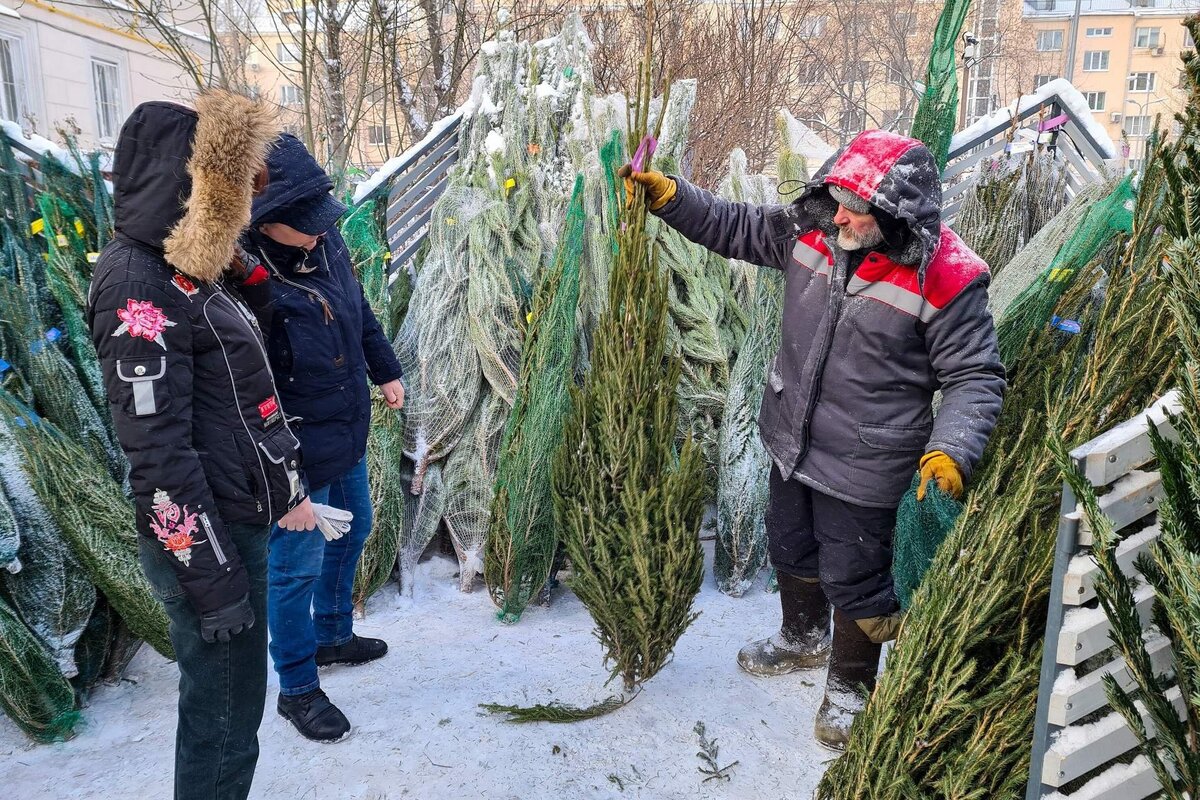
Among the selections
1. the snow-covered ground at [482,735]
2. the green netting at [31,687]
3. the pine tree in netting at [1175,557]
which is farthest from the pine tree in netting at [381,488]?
the pine tree in netting at [1175,557]

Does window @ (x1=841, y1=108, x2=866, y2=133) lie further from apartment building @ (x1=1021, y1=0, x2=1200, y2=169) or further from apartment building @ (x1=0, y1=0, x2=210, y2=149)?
apartment building @ (x1=1021, y1=0, x2=1200, y2=169)

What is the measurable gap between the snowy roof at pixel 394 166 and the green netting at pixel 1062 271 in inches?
147

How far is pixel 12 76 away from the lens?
1367cm

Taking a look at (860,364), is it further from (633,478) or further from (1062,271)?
(1062,271)

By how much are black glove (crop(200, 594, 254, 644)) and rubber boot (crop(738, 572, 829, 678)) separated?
2.03 m

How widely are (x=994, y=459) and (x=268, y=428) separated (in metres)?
1.97

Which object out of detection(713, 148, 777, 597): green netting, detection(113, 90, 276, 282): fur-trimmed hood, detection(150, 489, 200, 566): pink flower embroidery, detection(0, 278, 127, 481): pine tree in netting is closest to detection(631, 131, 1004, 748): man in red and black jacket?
detection(713, 148, 777, 597): green netting

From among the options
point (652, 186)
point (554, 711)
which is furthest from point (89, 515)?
point (652, 186)

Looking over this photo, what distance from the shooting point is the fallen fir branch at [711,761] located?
2.59m

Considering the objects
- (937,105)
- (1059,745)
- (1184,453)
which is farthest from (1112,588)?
(937,105)

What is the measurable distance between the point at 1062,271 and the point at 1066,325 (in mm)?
458

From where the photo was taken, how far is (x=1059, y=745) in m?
1.44

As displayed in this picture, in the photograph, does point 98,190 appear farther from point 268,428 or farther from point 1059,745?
point 1059,745

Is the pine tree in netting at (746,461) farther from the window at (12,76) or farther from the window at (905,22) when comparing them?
the window at (905,22)
